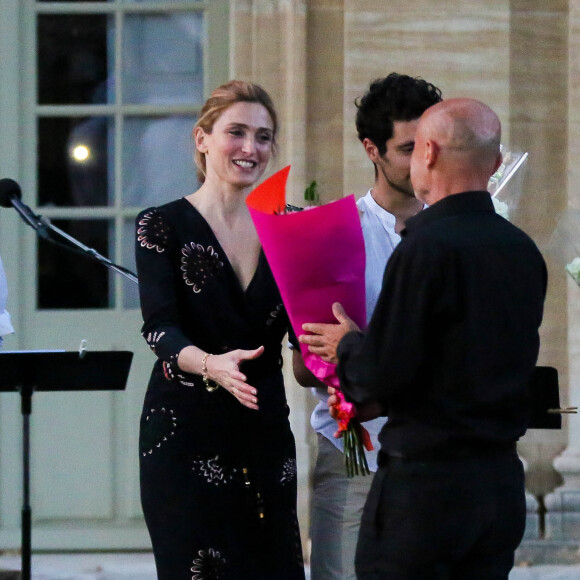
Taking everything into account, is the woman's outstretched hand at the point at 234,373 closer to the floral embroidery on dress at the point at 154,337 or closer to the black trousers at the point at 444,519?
the floral embroidery on dress at the point at 154,337

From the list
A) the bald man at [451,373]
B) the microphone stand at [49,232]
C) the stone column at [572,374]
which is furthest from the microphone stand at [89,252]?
the stone column at [572,374]

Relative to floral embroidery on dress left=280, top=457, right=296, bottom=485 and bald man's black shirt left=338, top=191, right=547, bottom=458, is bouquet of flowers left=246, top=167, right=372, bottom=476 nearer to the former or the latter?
bald man's black shirt left=338, top=191, right=547, bottom=458

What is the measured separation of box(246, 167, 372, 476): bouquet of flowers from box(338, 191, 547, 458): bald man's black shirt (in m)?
0.27

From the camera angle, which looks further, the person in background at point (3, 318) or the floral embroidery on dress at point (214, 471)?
the person in background at point (3, 318)

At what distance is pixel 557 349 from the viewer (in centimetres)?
571

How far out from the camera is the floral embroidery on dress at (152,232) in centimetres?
304

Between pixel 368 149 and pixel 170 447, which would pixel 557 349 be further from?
pixel 170 447

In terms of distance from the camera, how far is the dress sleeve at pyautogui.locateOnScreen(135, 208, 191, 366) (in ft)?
9.59

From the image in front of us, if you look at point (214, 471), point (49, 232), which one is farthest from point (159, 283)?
point (49, 232)

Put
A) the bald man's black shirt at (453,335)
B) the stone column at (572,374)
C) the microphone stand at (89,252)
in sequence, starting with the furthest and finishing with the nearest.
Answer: the stone column at (572,374), the microphone stand at (89,252), the bald man's black shirt at (453,335)

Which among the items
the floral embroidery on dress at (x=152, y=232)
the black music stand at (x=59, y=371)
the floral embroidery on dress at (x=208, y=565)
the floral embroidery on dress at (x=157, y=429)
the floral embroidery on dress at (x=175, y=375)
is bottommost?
the floral embroidery on dress at (x=208, y=565)

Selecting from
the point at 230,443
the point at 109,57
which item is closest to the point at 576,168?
the point at 109,57

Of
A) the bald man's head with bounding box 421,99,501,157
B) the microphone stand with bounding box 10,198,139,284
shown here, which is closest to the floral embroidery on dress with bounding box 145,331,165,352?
the microphone stand with bounding box 10,198,139,284

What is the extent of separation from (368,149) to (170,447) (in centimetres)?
98
